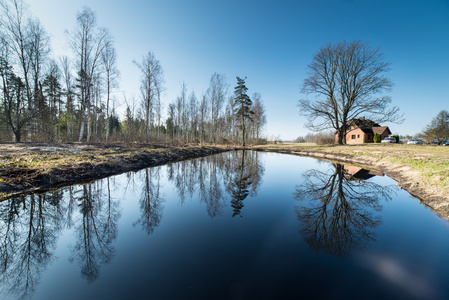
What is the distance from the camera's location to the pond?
6.78ft

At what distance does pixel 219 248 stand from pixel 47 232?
12.0ft

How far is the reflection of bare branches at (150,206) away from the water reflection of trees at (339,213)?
138 inches

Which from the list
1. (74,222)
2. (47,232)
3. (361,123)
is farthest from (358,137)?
(47,232)

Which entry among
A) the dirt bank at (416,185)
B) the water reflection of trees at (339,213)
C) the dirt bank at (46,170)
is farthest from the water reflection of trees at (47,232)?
the dirt bank at (416,185)

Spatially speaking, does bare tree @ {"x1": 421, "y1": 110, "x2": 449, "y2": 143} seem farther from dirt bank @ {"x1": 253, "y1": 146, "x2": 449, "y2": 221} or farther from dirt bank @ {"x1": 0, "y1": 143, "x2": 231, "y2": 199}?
dirt bank @ {"x1": 0, "y1": 143, "x2": 231, "y2": 199}

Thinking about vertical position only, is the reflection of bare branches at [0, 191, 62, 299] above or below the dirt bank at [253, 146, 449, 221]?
below

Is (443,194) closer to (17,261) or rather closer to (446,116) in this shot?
(17,261)

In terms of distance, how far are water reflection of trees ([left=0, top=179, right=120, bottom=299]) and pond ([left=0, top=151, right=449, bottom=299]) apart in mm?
20

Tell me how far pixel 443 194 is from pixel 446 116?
207 feet

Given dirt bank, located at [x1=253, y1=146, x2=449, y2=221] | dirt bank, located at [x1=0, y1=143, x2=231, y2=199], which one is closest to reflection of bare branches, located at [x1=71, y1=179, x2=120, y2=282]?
dirt bank, located at [x1=0, y1=143, x2=231, y2=199]

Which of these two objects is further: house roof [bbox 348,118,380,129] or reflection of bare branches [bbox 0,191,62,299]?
Answer: house roof [bbox 348,118,380,129]

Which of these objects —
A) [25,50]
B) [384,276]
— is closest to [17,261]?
[384,276]

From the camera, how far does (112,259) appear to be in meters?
2.66

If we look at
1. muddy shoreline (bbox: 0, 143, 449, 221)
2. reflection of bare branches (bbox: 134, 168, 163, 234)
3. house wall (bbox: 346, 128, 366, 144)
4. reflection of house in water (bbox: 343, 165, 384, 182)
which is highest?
house wall (bbox: 346, 128, 366, 144)
